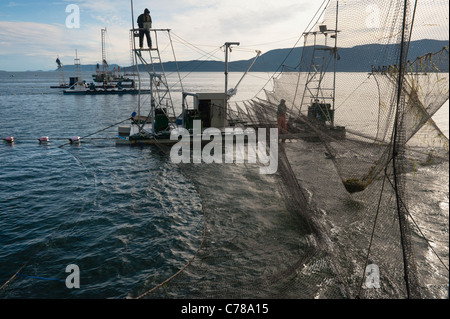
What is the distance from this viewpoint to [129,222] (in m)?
11.5

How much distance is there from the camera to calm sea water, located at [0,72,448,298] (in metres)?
8.23

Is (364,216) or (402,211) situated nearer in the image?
(402,211)

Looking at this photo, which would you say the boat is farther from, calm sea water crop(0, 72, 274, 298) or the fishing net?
calm sea water crop(0, 72, 274, 298)

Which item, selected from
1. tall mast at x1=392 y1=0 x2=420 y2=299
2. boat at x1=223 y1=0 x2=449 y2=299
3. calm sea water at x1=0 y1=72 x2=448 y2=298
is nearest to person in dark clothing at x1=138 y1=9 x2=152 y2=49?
calm sea water at x1=0 y1=72 x2=448 y2=298

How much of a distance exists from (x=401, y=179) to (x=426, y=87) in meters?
3.75

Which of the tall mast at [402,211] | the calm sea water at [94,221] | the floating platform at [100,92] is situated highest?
the floating platform at [100,92]

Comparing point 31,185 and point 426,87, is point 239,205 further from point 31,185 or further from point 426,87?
point 31,185

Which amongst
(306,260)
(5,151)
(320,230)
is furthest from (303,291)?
(5,151)

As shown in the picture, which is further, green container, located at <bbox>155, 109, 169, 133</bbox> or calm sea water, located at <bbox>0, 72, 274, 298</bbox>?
green container, located at <bbox>155, 109, 169, 133</bbox>

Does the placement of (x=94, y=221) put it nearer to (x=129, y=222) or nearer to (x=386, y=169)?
(x=129, y=222)

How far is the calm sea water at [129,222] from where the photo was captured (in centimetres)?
823

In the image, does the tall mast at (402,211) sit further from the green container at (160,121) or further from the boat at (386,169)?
the green container at (160,121)

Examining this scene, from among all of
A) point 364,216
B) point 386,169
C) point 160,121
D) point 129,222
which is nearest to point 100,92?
point 160,121

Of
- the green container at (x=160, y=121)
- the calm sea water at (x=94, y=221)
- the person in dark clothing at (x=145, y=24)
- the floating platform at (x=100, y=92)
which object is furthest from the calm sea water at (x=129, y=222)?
the floating platform at (x=100, y=92)
